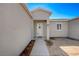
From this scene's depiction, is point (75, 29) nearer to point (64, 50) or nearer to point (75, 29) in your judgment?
point (75, 29)

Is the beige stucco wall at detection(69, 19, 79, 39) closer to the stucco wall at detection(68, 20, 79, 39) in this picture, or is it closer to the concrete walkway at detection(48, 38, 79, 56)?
the stucco wall at detection(68, 20, 79, 39)

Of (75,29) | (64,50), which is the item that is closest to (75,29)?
(75,29)

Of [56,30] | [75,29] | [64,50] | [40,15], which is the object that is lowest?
[64,50]

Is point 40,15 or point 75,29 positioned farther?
point 75,29

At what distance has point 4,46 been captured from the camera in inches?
Result: 146

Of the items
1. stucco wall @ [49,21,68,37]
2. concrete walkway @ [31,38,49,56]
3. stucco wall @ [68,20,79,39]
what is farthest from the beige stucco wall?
concrete walkway @ [31,38,49,56]

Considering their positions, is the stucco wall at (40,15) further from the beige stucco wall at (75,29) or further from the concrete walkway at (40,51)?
the concrete walkway at (40,51)

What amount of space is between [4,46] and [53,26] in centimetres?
1571

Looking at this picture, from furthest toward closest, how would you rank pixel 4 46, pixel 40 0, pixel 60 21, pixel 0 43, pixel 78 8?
pixel 78 8 < pixel 60 21 < pixel 4 46 < pixel 0 43 < pixel 40 0

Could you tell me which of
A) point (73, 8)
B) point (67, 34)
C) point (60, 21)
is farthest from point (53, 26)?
point (73, 8)

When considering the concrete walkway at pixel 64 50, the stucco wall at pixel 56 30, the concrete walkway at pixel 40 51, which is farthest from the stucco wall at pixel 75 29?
the concrete walkway at pixel 40 51

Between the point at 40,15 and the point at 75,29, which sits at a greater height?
the point at 40,15

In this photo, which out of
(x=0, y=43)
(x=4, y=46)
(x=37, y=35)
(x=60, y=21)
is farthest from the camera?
(x=60, y=21)

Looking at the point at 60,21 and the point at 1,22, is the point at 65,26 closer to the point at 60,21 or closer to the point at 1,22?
the point at 60,21
